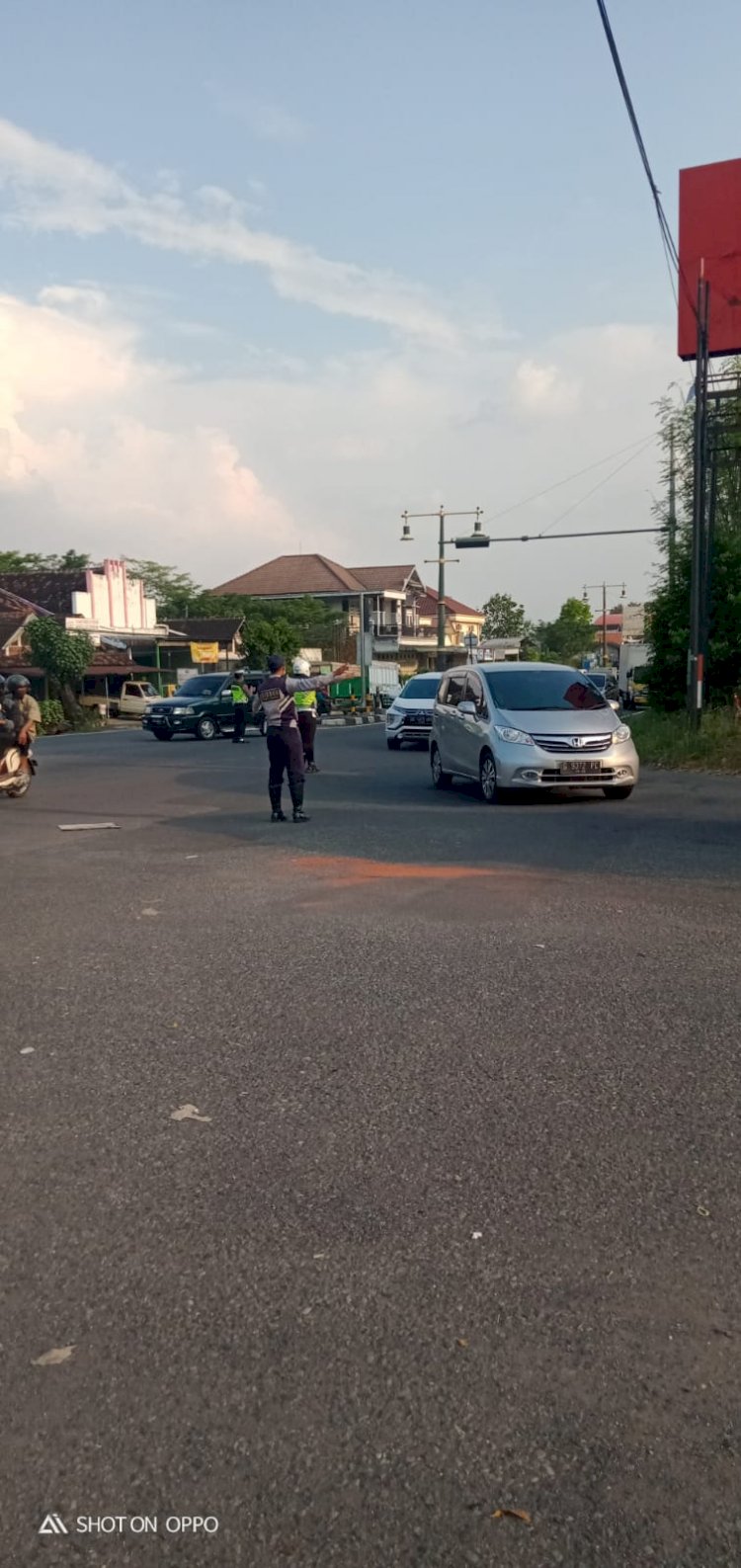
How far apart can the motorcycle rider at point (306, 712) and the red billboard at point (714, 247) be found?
1377cm

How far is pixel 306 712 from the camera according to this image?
18.9m

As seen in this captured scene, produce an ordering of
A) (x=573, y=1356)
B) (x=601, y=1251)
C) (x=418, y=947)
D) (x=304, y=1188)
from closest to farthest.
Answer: (x=573, y=1356)
(x=601, y=1251)
(x=304, y=1188)
(x=418, y=947)

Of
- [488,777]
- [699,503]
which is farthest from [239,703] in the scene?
[488,777]

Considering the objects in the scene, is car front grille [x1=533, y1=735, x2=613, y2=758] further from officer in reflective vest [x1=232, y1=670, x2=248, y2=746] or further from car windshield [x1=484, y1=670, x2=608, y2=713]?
officer in reflective vest [x1=232, y1=670, x2=248, y2=746]

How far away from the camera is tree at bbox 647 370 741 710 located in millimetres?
23438

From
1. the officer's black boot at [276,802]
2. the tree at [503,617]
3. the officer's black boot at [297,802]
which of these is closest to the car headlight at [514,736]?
the officer's black boot at [297,802]

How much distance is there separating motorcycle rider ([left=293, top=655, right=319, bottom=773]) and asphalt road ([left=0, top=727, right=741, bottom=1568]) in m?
7.90

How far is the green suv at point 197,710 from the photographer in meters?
34.9

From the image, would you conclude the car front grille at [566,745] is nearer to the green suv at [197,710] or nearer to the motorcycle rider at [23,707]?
the motorcycle rider at [23,707]

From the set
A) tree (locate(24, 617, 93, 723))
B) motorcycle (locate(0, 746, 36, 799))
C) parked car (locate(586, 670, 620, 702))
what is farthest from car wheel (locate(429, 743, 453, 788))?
tree (locate(24, 617, 93, 723))

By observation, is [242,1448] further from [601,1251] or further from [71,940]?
[71,940]

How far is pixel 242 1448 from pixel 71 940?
17.5 ft

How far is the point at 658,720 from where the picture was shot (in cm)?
2494

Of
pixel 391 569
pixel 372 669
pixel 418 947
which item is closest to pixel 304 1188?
pixel 418 947
